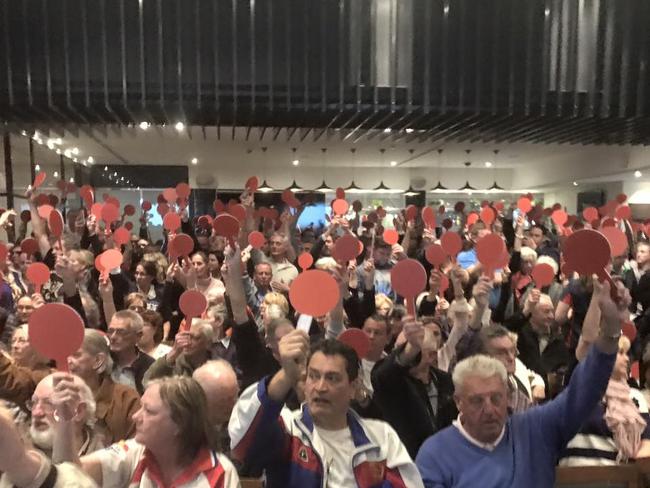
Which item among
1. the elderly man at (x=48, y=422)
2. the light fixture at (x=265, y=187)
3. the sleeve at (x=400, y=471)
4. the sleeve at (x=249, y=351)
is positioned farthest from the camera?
the light fixture at (x=265, y=187)

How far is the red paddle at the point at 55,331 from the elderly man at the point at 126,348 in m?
0.93

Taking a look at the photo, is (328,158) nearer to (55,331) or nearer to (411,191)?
(411,191)

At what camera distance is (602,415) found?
7.11 feet

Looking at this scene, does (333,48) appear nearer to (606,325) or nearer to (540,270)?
(540,270)

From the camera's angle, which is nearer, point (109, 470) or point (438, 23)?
point (109, 470)

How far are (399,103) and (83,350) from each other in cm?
252

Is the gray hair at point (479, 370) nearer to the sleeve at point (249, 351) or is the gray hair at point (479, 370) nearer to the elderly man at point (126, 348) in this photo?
the sleeve at point (249, 351)

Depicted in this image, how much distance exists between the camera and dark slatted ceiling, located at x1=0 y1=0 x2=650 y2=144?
3639 mm

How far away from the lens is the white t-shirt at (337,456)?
1540 millimetres

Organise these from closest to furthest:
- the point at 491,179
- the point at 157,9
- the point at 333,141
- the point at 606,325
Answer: the point at 606,325
the point at 157,9
the point at 333,141
the point at 491,179

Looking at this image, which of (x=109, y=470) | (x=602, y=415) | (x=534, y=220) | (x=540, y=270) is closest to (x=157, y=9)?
(x=540, y=270)

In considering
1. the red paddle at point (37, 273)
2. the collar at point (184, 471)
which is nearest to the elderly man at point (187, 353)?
the collar at point (184, 471)

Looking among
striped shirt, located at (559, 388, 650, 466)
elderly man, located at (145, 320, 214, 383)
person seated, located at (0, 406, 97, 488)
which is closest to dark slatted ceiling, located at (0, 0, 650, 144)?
elderly man, located at (145, 320, 214, 383)

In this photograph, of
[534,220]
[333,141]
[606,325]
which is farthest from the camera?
[333,141]
